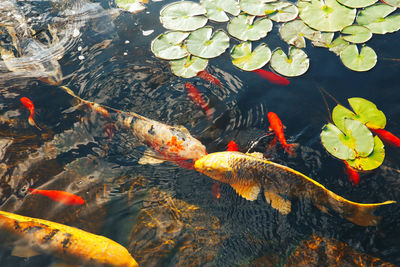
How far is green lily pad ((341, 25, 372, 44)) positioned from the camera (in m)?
3.20

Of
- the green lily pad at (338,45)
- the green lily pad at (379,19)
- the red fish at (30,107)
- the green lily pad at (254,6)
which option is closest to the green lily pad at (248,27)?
the green lily pad at (254,6)

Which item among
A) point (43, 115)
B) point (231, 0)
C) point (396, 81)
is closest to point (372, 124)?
point (396, 81)

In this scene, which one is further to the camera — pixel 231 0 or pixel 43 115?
pixel 231 0

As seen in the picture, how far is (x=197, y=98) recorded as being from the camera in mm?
3121

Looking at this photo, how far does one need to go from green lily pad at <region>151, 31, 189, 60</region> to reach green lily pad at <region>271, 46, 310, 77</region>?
1.07 m

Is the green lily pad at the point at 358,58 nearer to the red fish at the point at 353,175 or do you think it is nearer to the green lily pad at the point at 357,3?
the green lily pad at the point at 357,3

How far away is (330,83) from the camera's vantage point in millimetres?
3064

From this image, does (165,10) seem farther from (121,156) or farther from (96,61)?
(121,156)

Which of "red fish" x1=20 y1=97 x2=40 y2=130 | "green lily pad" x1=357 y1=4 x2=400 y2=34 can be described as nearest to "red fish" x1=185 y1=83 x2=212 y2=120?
"red fish" x1=20 y1=97 x2=40 y2=130

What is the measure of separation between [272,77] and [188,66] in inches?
38.7

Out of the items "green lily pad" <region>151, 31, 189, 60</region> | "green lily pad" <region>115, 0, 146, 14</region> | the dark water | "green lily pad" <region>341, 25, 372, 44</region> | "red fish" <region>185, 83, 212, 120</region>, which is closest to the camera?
the dark water

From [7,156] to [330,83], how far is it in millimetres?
3471

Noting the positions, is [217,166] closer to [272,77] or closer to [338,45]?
[272,77]

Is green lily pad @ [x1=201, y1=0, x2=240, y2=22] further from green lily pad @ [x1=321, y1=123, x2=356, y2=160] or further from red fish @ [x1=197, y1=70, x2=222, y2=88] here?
green lily pad @ [x1=321, y1=123, x2=356, y2=160]
